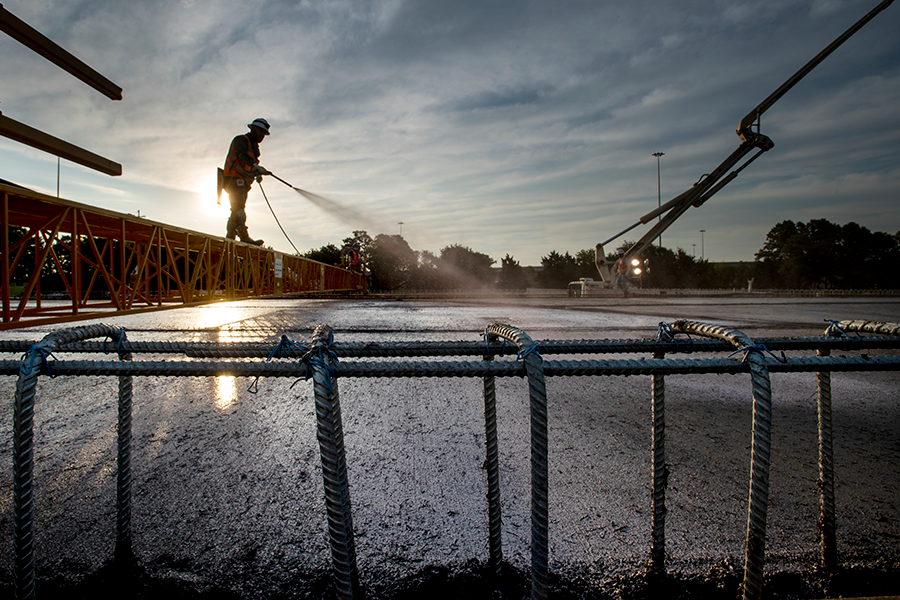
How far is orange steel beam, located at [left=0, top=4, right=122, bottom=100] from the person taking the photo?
12.5 feet

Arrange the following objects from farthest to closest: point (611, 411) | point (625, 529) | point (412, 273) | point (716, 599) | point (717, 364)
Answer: point (412, 273) → point (611, 411) → point (625, 529) → point (716, 599) → point (717, 364)

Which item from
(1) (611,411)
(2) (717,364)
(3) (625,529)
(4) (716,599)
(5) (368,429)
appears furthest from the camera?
(1) (611,411)

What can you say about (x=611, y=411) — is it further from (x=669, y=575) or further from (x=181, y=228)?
(x=181, y=228)

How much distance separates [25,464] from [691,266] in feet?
235

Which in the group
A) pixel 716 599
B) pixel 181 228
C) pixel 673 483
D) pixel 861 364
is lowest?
pixel 716 599

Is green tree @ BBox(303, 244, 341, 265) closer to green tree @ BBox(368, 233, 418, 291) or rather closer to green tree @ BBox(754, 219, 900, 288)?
green tree @ BBox(368, 233, 418, 291)

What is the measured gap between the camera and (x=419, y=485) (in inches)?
83.0

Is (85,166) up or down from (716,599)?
up

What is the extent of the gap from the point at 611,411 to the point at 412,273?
4809cm

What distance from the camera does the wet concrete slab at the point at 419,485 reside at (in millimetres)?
1637

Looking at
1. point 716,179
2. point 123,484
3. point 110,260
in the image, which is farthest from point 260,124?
point 716,179

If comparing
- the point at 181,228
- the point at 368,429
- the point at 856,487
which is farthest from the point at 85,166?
the point at 856,487

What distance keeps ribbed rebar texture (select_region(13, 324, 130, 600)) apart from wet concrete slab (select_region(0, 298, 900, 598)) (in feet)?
1.57

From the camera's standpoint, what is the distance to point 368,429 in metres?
2.79
